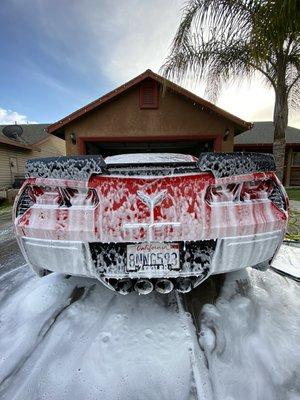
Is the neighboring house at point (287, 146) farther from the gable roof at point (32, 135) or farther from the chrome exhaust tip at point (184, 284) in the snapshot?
the chrome exhaust tip at point (184, 284)

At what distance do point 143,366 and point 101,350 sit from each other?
0.28 metres

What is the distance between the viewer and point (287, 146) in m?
16.5

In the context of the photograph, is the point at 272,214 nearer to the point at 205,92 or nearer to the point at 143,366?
the point at 143,366

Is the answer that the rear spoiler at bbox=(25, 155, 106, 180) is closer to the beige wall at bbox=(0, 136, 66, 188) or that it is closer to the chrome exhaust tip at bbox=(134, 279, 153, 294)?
the chrome exhaust tip at bbox=(134, 279, 153, 294)

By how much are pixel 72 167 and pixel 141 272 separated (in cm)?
77

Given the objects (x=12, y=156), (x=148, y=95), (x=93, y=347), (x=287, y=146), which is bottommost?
(x=93, y=347)

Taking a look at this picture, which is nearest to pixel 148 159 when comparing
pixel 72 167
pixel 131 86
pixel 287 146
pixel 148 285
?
pixel 72 167

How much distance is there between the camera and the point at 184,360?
1.44 metres

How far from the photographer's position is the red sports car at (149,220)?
58.1 inches

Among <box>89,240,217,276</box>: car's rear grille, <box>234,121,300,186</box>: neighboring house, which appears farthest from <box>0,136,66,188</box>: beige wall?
<box>89,240,217,276</box>: car's rear grille

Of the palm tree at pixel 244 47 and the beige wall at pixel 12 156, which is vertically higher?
the palm tree at pixel 244 47

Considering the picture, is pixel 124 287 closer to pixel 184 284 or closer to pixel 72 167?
pixel 184 284

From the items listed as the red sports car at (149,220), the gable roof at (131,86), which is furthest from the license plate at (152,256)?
the gable roof at (131,86)

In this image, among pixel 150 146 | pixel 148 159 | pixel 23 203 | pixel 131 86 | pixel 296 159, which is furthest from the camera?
pixel 296 159
